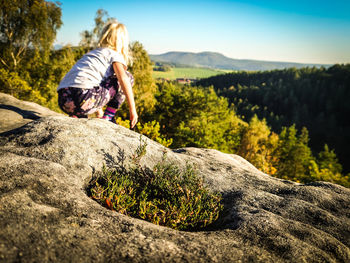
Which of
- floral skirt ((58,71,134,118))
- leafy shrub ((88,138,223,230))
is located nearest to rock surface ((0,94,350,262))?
leafy shrub ((88,138,223,230))

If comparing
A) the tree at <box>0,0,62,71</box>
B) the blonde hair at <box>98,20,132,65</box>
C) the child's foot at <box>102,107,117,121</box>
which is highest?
the tree at <box>0,0,62,71</box>

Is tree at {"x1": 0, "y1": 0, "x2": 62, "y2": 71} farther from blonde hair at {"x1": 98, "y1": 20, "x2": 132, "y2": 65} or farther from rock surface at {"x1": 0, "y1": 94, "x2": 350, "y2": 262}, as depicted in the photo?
rock surface at {"x1": 0, "y1": 94, "x2": 350, "y2": 262}

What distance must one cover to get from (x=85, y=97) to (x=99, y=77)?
496 mm

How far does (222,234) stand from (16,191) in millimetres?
2230

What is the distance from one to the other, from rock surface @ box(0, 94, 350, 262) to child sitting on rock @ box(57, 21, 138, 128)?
0.48 m

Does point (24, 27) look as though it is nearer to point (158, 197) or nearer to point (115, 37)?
point (115, 37)

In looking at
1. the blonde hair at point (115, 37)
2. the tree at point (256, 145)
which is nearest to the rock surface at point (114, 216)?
the blonde hair at point (115, 37)

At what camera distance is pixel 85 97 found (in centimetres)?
384

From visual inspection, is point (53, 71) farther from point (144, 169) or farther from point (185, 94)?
point (144, 169)

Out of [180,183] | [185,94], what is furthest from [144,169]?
[185,94]

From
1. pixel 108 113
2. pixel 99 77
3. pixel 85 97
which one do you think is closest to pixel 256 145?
pixel 108 113

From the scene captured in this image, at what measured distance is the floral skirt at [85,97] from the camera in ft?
12.6

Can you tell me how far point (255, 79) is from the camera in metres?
188

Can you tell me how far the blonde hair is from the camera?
405cm
